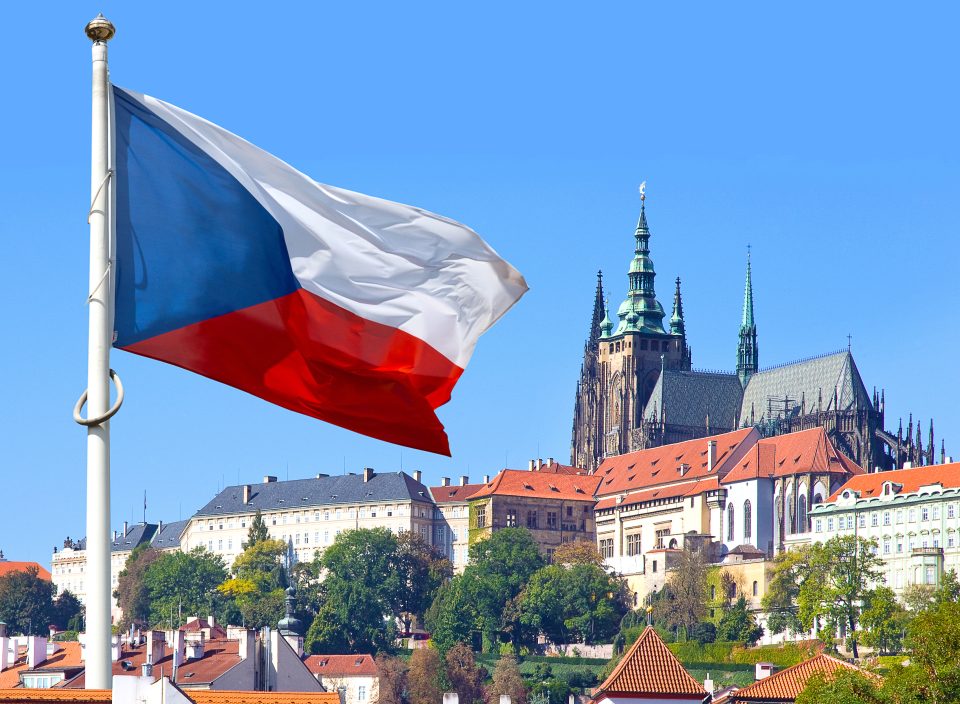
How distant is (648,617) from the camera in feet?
625

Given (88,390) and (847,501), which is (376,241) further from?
(847,501)

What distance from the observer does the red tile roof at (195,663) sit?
9031 centimetres

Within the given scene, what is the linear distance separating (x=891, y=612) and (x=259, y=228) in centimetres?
14606

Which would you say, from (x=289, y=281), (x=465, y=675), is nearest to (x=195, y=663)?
(x=465, y=675)

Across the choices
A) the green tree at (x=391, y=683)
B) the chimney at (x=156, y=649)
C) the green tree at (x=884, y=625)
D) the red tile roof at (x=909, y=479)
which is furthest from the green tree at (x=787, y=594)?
the chimney at (x=156, y=649)

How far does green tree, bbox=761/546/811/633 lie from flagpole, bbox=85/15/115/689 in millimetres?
162543

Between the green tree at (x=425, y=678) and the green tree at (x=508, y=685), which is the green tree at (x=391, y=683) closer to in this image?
the green tree at (x=425, y=678)

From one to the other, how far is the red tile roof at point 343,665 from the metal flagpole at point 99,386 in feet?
508

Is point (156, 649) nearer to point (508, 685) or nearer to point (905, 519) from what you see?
point (508, 685)

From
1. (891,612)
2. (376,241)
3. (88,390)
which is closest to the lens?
(88,390)

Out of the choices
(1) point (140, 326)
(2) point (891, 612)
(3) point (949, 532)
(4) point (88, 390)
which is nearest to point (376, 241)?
(1) point (140, 326)

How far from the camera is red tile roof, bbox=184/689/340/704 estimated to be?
35.0m

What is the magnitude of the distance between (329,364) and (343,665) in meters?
157

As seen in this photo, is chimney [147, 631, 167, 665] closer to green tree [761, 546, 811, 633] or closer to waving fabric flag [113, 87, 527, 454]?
green tree [761, 546, 811, 633]
